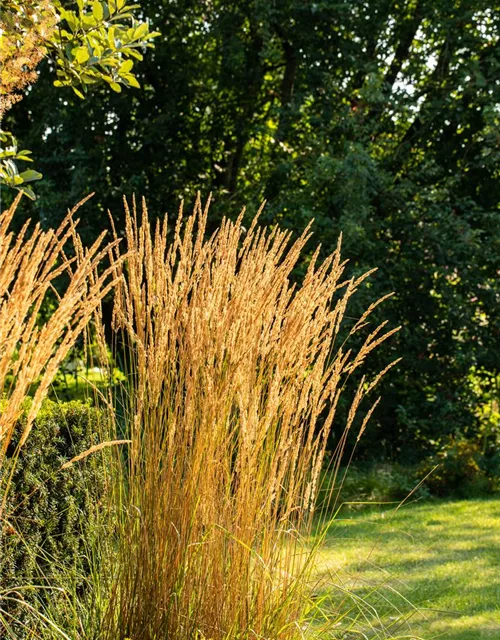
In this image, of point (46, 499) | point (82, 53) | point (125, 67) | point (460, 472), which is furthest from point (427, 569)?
→ point (82, 53)

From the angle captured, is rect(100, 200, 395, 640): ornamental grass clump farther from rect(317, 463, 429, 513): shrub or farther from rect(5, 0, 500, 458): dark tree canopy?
rect(5, 0, 500, 458): dark tree canopy

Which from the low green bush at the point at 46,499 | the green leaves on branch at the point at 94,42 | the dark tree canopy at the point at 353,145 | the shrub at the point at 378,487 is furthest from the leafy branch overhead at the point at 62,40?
the shrub at the point at 378,487

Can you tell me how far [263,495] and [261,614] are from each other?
0.36 m

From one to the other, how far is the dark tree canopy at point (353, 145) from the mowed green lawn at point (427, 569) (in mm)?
1437

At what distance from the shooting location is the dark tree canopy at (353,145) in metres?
8.27

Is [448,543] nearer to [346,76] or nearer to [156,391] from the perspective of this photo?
[156,391]

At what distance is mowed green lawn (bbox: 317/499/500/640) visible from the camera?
172 inches

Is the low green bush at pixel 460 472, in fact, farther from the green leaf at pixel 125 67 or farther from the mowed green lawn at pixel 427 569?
the green leaf at pixel 125 67

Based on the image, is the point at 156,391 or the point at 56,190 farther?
the point at 56,190

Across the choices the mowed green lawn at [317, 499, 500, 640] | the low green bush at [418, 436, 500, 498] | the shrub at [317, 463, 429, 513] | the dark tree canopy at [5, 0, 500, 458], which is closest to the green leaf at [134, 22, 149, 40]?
the mowed green lawn at [317, 499, 500, 640]

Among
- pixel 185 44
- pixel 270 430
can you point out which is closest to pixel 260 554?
pixel 270 430

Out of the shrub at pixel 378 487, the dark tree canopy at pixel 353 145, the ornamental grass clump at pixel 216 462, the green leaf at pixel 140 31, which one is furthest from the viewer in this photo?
the dark tree canopy at pixel 353 145

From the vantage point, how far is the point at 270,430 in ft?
9.30

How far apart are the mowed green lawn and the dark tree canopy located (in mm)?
1437
